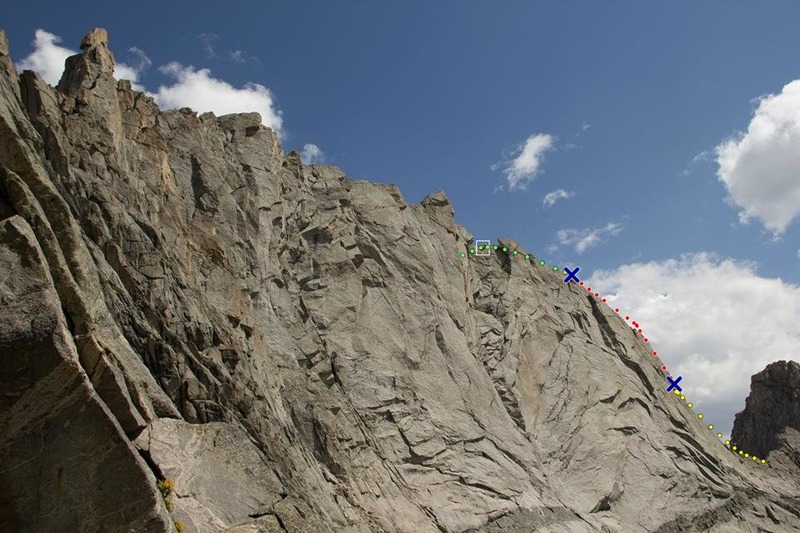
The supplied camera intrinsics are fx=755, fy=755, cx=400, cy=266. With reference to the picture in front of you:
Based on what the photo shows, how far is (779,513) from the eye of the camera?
55.2 meters

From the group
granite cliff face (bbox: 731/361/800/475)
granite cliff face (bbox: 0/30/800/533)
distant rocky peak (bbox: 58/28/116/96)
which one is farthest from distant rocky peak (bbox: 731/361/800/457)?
distant rocky peak (bbox: 58/28/116/96)

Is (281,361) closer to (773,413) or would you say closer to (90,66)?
(90,66)

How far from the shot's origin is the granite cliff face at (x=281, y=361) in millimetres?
15969

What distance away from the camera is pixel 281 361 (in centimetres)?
3506

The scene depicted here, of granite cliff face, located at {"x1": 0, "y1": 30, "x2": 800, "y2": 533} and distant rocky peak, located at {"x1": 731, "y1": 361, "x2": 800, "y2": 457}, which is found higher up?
distant rocky peak, located at {"x1": 731, "y1": 361, "x2": 800, "y2": 457}

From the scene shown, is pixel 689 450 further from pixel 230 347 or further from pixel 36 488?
pixel 36 488

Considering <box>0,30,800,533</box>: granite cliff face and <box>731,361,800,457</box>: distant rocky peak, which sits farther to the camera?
<box>731,361,800,457</box>: distant rocky peak

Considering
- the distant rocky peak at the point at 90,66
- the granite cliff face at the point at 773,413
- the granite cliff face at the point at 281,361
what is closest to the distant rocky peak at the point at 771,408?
the granite cliff face at the point at 773,413

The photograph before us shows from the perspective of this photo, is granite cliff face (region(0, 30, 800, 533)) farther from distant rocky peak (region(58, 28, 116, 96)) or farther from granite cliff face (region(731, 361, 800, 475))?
granite cliff face (region(731, 361, 800, 475))

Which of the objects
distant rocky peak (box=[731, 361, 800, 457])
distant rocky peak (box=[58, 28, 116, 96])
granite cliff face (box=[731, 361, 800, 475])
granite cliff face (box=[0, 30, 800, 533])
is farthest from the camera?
distant rocky peak (box=[731, 361, 800, 457])

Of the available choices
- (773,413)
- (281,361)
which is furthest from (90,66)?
(773,413)

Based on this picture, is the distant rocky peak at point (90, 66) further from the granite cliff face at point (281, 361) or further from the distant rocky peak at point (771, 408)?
the distant rocky peak at point (771, 408)

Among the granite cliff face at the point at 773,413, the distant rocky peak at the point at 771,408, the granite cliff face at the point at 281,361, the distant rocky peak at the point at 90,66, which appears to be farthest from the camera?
the distant rocky peak at the point at 771,408

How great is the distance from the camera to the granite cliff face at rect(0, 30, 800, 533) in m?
16.0
